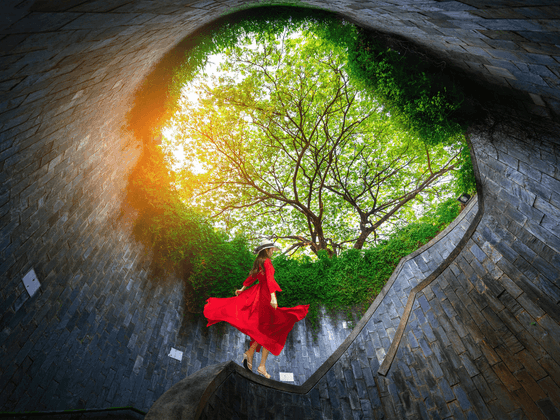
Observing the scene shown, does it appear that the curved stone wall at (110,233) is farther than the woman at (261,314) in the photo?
No

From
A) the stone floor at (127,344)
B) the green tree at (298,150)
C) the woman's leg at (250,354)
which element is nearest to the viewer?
the stone floor at (127,344)

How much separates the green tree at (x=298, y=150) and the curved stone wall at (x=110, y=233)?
358cm

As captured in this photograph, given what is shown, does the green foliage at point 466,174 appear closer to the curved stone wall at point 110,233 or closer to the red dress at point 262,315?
the curved stone wall at point 110,233

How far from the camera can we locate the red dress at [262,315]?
4699mm

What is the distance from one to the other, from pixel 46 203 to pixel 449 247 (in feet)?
23.2

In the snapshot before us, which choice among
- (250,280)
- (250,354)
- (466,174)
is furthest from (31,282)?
(466,174)

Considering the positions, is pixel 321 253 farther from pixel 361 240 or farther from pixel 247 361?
pixel 247 361

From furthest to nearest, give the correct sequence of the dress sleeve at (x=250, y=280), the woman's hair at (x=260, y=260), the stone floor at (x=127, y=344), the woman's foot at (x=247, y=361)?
1. the dress sleeve at (x=250, y=280)
2. the woman's hair at (x=260, y=260)
3. the woman's foot at (x=247, y=361)
4. the stone floor at (x=127, y=344)

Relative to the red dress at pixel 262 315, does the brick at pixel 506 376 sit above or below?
below

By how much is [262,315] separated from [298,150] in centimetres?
748

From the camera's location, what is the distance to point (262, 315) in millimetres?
4812

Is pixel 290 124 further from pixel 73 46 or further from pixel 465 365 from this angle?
pixel 465 365

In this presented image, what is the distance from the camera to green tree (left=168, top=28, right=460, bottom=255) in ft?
28.9

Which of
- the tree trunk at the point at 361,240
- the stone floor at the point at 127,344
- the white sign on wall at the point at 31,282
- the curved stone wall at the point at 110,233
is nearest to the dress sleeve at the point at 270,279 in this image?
the curved stone wall at the point at 110,233
